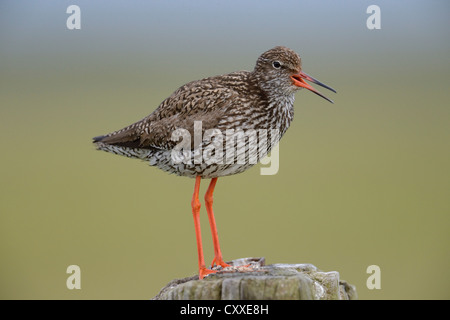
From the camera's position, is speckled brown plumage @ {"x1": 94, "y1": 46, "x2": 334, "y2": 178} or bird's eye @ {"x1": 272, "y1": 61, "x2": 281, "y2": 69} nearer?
speckled brown plumage @ {"x1": 94, "y1": 46, "x2": 334, "y2": 178}

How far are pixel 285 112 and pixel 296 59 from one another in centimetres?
68

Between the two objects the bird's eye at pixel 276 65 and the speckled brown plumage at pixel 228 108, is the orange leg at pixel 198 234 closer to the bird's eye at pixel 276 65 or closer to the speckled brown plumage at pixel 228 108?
the speckled brown plumage at pixel 228 108

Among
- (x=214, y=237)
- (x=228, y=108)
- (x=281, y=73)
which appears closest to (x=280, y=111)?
(x=281, y=73)

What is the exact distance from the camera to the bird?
7.30 meters

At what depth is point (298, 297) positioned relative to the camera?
5.38 metres

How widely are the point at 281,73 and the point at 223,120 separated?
953mm

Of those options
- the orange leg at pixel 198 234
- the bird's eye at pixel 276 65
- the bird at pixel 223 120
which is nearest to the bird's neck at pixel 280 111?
the bird at pixel 223 120

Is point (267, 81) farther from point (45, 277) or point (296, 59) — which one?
point (45, 277)

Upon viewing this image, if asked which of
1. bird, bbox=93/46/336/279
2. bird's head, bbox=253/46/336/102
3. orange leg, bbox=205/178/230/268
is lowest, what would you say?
orange leg, bbox=205/178/230/268

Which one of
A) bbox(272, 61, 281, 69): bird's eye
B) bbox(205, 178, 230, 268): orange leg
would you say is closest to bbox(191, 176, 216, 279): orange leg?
bbox(205, 178, 230, 268): orange leg

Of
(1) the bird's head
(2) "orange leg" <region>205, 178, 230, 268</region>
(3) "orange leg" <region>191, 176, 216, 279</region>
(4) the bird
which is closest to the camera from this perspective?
(3) "orange leg" <region>191, 176, 216, 279</region>

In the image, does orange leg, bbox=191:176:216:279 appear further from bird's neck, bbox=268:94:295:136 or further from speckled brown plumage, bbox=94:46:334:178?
bird's neck, bbox=268:94:295:136

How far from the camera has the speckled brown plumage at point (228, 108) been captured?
7391 mm

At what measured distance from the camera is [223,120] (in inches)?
288
